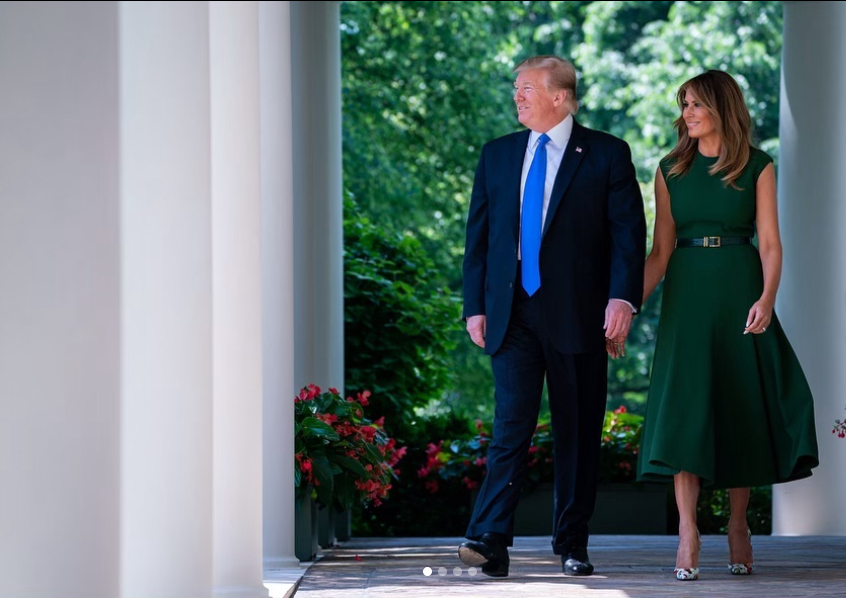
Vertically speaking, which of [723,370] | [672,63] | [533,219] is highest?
[672,63]

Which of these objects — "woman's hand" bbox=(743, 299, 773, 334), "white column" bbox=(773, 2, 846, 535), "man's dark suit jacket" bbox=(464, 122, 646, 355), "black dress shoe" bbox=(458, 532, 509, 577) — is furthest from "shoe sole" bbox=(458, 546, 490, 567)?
"white column" bbox=(773, 2, 846, 535)

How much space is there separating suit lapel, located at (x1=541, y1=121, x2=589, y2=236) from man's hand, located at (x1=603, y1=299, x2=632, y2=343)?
38 cm

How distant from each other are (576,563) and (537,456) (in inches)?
138

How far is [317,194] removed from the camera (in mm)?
7812

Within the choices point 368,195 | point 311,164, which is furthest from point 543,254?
point 368,195

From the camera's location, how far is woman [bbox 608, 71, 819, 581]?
194 inches

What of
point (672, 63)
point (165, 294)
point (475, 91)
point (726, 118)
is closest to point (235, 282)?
point (165, 294)

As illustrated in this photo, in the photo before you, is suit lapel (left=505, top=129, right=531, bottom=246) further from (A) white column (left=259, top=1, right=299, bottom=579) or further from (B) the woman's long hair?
(A) white column (left=259, top=1, right=299, bottom=579)

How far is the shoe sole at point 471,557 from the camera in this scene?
16.2 ft

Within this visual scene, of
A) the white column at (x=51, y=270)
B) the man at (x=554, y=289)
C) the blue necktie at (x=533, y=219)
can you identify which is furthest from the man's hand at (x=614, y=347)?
the white column at (x=51, y=270)

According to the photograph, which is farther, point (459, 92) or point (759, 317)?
point (459, 92)

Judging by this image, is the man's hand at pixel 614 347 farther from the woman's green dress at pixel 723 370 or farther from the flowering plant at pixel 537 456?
the flowering plant at pixel 537 456

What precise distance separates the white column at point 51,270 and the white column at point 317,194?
335cm

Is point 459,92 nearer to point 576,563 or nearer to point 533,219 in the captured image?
point 533,219
